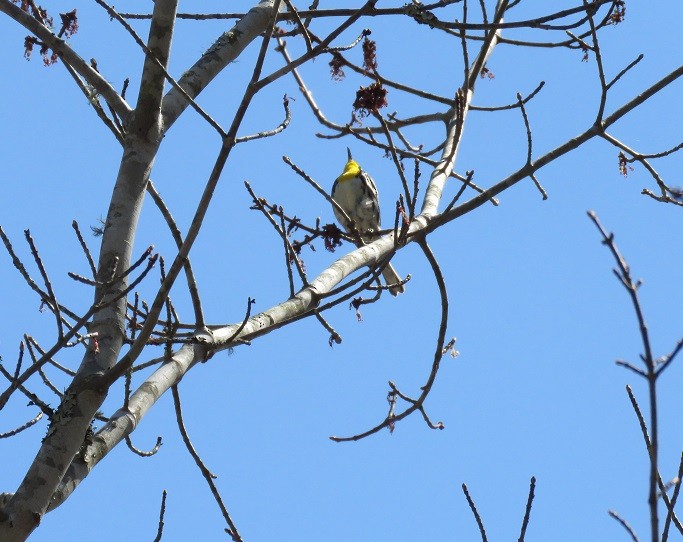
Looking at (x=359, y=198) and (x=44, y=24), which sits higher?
(x=359, y=198)

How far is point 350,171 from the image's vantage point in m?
9.62

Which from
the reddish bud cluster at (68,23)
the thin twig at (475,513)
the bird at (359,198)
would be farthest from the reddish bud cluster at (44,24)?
the bird at (359,198)

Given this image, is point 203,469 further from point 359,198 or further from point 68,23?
point 359,198

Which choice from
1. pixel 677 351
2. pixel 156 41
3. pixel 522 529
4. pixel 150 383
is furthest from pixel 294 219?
pixel 677 351

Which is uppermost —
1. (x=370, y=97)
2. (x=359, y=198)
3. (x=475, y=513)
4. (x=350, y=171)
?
(x=350, y=171)

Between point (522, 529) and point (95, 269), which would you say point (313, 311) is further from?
point (522, 529)

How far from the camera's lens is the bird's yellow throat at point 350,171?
9.26 m

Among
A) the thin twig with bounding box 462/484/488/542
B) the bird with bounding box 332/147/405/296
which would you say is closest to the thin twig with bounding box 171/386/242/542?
the thin twig with bounding box 462/484/488/542

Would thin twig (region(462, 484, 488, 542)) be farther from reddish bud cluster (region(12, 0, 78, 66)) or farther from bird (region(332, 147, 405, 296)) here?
bird (region(332, 147, 405, 296))

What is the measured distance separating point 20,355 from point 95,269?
16.1 inches

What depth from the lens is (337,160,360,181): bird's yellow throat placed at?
9.26 m

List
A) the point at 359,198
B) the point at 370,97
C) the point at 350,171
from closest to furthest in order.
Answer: the point at 370,97 < the point at 359,198 < the point at 350,171

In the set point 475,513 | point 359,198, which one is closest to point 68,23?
point 475,513

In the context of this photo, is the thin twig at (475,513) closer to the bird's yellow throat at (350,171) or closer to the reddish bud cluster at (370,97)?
the reddish bud cluster at (370,97)
